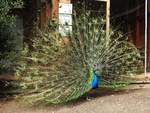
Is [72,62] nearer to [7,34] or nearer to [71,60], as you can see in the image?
[71,60]

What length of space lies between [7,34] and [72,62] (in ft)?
4.93

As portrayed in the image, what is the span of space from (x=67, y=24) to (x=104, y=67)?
1132 millimetres

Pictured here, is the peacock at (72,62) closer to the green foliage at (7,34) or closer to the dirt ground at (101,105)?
the dirt ground at (101,105)

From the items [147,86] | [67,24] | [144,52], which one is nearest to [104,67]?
[67,24]

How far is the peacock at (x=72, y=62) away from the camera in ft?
33.7

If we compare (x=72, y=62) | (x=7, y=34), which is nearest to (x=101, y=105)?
(x=72, y=62)

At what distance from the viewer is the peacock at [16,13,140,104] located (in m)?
10.3

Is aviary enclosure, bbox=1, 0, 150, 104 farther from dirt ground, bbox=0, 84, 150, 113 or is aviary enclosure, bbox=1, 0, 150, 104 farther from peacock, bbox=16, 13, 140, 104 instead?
dirt ground, bbox=0, 84, 150, 113

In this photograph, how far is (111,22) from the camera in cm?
1323

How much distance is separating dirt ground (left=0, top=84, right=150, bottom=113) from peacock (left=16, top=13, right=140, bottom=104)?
19 centimetres

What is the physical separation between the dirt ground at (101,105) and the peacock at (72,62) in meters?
0.19

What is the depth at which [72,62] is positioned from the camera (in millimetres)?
10445

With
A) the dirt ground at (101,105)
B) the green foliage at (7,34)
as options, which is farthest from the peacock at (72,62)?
the green foliage at (7,34)

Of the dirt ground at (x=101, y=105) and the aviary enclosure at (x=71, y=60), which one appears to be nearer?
the dirt ground at (x=101, y=105)
